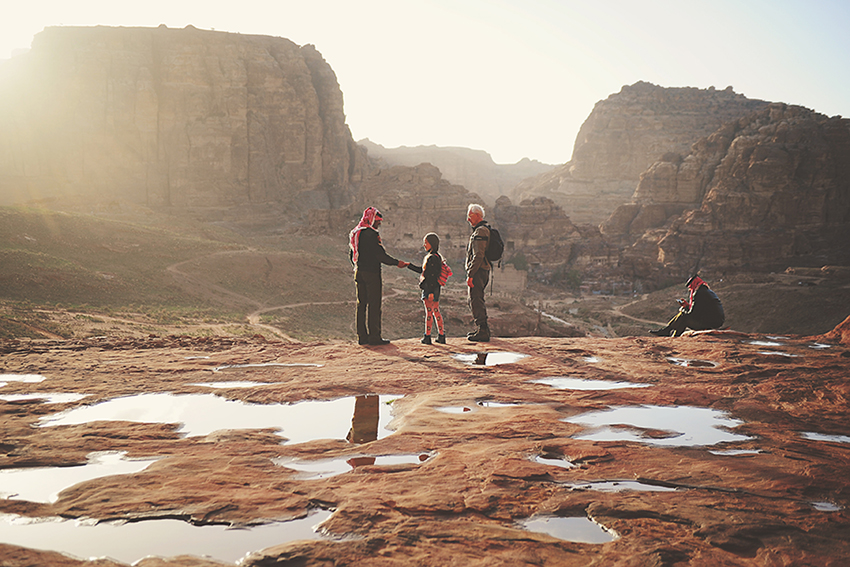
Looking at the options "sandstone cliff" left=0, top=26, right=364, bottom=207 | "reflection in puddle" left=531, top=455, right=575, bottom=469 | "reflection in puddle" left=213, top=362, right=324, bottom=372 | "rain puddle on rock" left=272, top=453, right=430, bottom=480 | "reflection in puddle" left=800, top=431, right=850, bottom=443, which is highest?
"sandstone cliff" left=0, top=26, right=364, bottom=207

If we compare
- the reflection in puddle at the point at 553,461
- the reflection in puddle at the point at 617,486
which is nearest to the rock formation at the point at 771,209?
the reflection in puddle at the point at 553,461

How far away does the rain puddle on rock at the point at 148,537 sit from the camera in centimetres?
274

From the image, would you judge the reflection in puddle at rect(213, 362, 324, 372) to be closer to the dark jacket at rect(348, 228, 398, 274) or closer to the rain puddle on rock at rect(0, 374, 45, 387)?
the rain puddle on rock at rect(0, 374, 45, 387)

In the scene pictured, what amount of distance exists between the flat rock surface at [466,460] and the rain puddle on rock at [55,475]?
0.05 m

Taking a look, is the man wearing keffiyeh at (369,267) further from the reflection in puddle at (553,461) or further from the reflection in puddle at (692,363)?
the reflection in puddle at (553,461)

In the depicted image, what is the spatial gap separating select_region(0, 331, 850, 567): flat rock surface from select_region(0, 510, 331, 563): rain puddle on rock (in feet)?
0.11

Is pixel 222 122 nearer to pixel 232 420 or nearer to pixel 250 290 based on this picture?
pixel 250 290

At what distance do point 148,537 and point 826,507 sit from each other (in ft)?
12.3

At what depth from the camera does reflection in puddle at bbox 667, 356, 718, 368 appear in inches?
303

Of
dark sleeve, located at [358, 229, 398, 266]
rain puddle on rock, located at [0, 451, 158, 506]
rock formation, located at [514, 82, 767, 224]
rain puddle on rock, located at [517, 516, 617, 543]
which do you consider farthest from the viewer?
rock formation, located at [514, 82, 767, 224]

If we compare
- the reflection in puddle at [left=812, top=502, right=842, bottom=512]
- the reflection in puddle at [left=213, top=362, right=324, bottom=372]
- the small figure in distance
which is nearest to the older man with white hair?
the reflection in puddle at [left=213, top=362, right=324, bottom=372]

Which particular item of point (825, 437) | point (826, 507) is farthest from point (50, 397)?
point (825, 437)

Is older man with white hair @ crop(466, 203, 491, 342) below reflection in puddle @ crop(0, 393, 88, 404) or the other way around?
the other way around

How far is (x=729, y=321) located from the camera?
34.0 m
